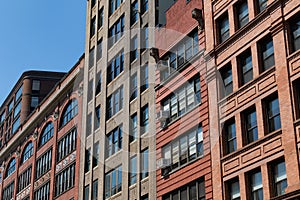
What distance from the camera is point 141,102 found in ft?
140

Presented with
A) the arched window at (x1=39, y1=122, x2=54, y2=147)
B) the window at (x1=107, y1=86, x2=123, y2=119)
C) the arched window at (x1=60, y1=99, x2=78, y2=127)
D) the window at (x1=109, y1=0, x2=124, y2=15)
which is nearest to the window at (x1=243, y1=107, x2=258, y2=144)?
the window at (x1=107, y1=86, x2=123, y2=119)

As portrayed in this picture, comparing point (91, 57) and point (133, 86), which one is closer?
point (133, 86)

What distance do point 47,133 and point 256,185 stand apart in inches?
1485

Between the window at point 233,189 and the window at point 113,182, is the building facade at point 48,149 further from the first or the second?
the window at point 233,189

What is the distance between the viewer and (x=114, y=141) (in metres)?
46.1

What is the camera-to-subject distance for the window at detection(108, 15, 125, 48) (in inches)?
1943

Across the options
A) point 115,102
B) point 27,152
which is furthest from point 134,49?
point 27,152

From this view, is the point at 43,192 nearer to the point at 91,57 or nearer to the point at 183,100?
the point at 91,57

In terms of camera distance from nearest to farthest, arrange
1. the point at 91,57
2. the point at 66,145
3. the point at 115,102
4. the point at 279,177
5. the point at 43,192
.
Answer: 1. the point at 279,177
2. the point at 115,102
3. the point at 91,57
4. the point at 66,145
5. the point at 43,192

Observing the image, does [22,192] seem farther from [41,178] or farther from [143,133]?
[143,133]

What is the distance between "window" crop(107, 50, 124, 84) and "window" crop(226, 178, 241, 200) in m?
18.2

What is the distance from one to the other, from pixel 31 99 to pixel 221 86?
58630mm

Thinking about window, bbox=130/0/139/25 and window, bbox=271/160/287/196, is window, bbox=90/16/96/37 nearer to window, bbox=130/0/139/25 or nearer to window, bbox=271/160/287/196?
window, bbox=130/0/139/25

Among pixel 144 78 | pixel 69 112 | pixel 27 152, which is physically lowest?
pixel 144 78
